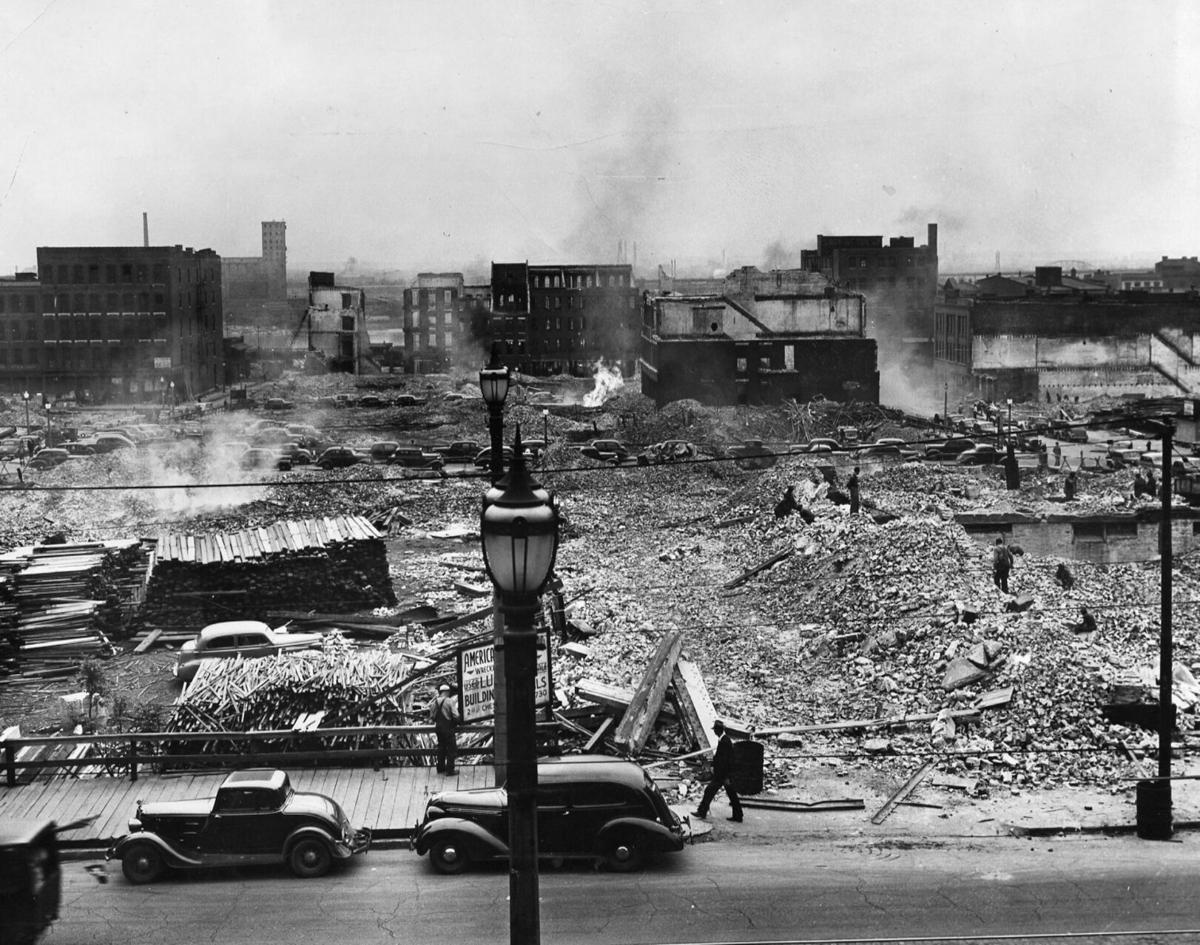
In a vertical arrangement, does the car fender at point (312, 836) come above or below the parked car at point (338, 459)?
below

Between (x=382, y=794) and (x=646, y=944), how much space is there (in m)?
5.02

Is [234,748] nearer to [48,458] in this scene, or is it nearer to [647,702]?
[647,702]

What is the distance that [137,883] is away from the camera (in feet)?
43.5

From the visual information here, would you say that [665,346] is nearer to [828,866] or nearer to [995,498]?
[995,498]

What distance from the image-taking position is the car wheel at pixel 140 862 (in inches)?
522

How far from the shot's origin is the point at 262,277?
17625 centimetres

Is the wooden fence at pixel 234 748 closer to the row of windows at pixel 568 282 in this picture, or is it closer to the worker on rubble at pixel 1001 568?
the worker on rubble at pixel 1001 568

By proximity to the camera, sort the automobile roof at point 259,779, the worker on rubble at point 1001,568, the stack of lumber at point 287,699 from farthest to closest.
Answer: the worker on rubble at point 1001,568, the stack of lumber at point 287,699, the automobile roof at point 259,779

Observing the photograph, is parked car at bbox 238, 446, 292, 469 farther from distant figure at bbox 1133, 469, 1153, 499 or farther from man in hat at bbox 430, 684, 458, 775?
man in hat at bbox 430, 684, 458, 775

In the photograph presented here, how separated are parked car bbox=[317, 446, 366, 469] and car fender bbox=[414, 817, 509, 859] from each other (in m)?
46.9

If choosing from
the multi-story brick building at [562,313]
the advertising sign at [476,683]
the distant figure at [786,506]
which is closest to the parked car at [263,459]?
the distant figure at [786,506]

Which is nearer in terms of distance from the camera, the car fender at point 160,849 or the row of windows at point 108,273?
the car fender at point 160,849

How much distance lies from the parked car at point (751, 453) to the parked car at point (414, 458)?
1226cm

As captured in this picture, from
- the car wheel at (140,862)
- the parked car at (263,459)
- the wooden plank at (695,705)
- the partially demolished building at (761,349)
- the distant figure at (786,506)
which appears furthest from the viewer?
the partially demolished building at (761,349)
